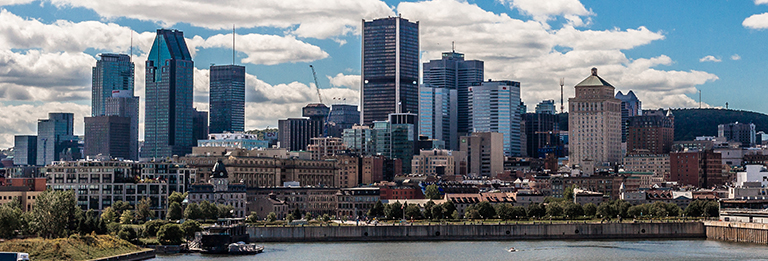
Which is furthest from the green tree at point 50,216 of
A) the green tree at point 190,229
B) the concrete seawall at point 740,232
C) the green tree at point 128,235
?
the concrete seawall at point 740,232

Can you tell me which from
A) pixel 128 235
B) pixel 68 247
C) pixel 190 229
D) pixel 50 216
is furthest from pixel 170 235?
pixel 68 247

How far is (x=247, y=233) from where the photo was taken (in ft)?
611

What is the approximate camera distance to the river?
510 ft

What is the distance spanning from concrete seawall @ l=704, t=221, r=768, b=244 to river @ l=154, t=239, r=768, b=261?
4.23m

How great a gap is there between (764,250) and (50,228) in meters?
99.1

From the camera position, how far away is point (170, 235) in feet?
554

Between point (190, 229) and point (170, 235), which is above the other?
point (190, 229)

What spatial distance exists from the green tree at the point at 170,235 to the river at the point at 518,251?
712cm

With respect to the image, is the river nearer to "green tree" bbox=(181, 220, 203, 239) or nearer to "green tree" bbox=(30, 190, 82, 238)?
"green tree" bbox=(181, 220, 203, 239)

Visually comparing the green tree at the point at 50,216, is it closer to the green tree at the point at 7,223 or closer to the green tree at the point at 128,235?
the green tree at the point at 7,223

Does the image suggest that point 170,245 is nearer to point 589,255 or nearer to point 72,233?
point 72,233

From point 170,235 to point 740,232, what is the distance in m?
93.1

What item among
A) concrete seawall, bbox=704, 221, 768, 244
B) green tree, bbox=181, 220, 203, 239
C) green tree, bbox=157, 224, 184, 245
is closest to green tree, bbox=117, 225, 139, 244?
green tree, bbox=157, 224, 184, 245

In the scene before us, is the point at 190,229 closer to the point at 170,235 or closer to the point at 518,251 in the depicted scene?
the point at 170,235
